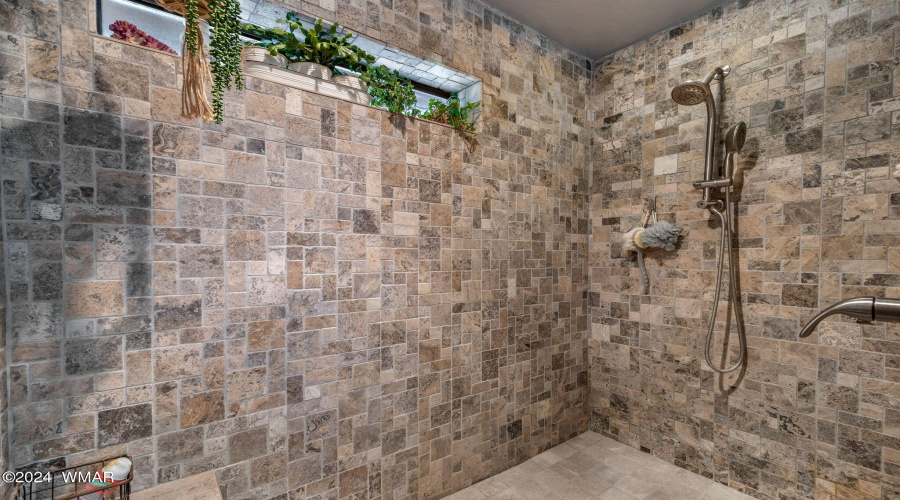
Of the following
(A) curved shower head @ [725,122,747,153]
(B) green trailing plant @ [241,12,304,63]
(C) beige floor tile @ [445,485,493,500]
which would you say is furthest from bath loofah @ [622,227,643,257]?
(B) green trailing plant @ [241,12,304,63]

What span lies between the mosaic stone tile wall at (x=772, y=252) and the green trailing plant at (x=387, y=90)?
5.21 feet

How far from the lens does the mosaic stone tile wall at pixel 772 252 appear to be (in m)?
1.62

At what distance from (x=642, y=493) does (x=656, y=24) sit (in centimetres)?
273

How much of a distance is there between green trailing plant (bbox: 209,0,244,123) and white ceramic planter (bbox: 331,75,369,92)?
1.60 ft

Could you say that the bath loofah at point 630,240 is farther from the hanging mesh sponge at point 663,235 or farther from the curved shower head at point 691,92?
the curved shower head at point 691,92

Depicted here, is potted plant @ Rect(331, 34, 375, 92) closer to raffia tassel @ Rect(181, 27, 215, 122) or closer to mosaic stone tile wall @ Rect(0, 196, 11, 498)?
raffia tassel @ Rect(181, 27, 215, 122)

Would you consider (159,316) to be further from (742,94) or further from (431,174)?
(742,94)

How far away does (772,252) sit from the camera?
74.3 inches

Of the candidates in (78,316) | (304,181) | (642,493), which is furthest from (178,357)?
(642,493)

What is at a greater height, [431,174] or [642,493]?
[431,174]

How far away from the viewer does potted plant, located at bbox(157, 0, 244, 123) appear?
103 cm

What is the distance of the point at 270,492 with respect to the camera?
4.69 ft

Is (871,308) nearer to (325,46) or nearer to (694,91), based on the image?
(694,91)

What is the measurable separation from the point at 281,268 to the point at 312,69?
0.84 metres
